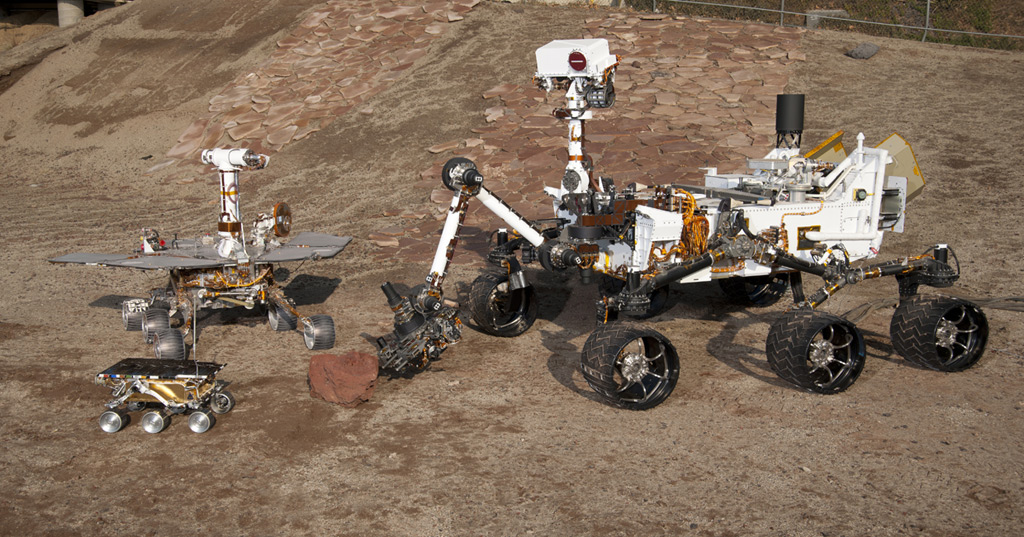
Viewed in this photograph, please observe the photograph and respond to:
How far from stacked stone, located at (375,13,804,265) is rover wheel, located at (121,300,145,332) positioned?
4650mm

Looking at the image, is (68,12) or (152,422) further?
(68,12)

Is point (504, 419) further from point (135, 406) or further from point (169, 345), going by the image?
point (169, 345)

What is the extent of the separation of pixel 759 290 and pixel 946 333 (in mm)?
3085

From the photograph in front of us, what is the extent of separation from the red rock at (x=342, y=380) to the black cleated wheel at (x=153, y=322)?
2.66 m

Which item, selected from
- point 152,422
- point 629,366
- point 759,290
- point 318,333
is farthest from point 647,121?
point 152,422

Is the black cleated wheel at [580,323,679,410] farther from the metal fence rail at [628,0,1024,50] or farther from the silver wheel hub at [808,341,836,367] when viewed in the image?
the metal fence rail at [628,0,1024,50]

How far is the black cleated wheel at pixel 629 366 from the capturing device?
7.71 m

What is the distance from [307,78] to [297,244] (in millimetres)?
12211

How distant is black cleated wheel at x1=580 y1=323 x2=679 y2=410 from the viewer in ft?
25.3

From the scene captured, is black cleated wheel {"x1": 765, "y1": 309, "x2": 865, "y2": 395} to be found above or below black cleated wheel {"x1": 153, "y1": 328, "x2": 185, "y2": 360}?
above

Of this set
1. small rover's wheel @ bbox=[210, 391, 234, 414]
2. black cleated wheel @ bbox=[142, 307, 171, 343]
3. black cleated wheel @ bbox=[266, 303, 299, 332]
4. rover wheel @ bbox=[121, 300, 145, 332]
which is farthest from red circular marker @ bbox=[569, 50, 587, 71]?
rover wheel @ bbox=[121, 300, 145, 332]

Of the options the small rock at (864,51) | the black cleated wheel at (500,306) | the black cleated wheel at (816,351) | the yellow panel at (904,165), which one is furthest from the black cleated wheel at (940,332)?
the small rock at (864,51)

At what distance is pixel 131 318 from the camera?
1036 cm

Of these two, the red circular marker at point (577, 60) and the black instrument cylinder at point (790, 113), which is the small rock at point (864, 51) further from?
the red circular marker at point (577, 60)
